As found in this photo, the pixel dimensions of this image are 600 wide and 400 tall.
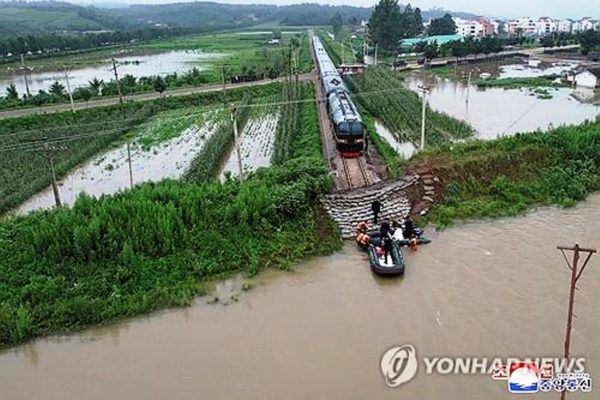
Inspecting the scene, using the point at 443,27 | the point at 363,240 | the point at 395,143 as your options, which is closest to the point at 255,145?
Answer: the point at 395,143

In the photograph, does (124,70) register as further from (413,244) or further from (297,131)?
(413,244)

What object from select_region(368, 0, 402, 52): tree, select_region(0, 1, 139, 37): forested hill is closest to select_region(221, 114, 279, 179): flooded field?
select_region(368, 0, 402, 52): tree

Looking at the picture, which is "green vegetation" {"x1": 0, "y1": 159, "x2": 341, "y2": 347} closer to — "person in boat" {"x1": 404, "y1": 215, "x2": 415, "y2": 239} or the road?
"person in boat" {"x1": 404, "y1": 215, "x2": 415, "y2": 239}

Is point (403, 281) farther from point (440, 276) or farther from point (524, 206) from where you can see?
point (524, 206)

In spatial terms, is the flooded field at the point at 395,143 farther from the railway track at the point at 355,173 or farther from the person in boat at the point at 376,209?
the person in boat at the point at 376,209

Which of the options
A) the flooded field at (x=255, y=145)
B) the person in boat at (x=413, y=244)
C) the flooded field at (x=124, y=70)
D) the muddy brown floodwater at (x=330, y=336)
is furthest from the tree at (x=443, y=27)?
the muddy brown floodwater at (x=330, y=336)

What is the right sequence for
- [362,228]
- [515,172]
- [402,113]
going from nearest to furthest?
[362,228] → [515,172] → [402,113]
